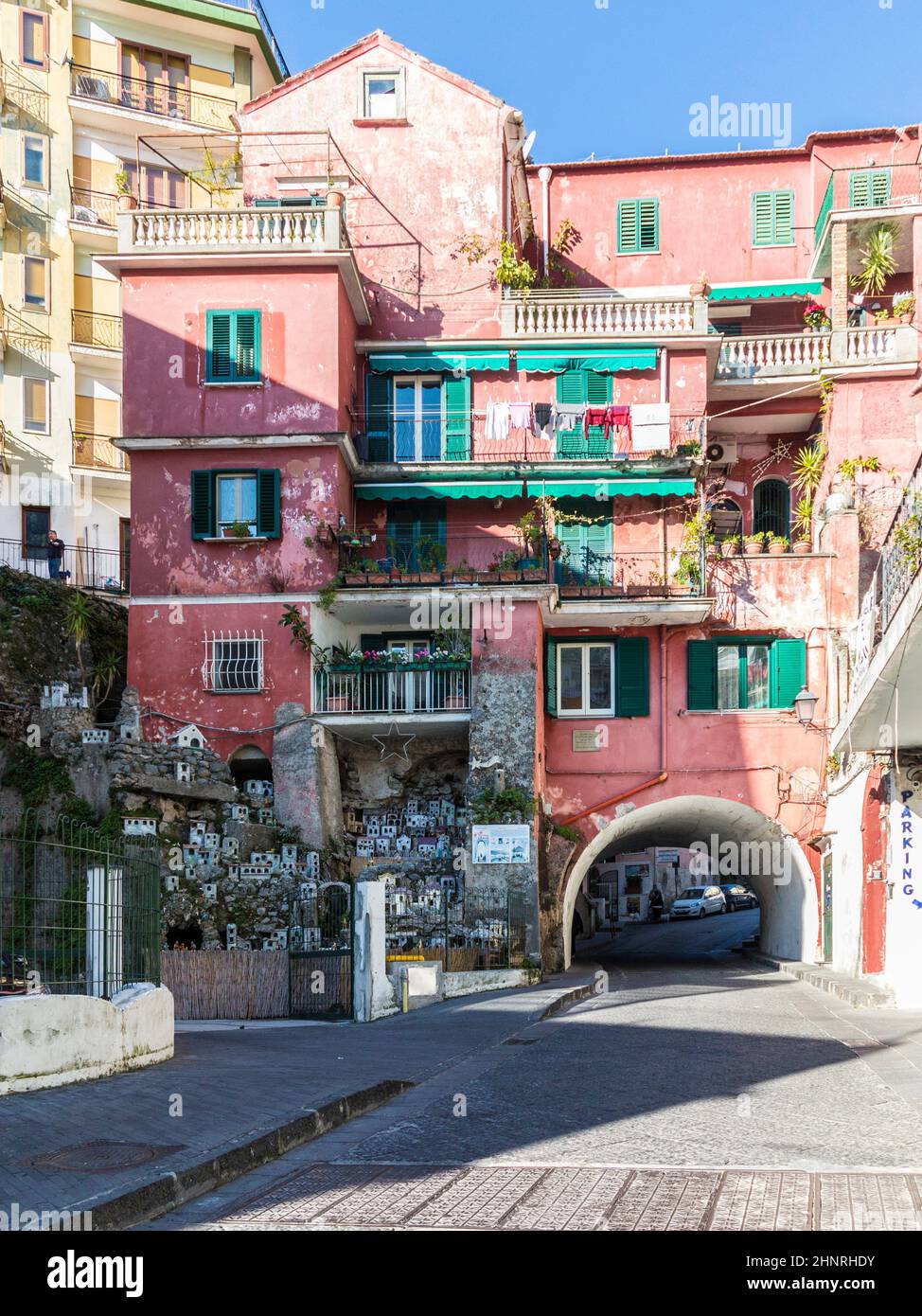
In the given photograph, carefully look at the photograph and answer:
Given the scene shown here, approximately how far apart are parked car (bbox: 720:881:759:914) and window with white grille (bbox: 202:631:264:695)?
3403 centimetres

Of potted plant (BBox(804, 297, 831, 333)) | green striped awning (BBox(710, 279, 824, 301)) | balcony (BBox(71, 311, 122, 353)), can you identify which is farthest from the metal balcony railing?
balcony (BBox(71, 311, 122, 353))

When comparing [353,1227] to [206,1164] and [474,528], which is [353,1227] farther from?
[474,528]

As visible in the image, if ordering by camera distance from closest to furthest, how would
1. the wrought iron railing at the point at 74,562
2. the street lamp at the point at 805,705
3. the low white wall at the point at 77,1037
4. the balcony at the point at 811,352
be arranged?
the low white wall at the point at 77,1037, the street lamp at the point at 805,705, the balcony at the point at 811,352, the wrought iron railing at the point at 74,562

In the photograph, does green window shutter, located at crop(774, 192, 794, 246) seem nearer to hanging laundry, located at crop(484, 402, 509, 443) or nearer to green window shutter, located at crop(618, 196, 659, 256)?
green window shutter, located at crop(618, 196, 659, 256)

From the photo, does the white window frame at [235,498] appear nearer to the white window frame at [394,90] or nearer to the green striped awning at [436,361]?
the green striped awning at [436,361]

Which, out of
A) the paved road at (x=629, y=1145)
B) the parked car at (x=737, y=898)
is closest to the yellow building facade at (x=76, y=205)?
the parked car at (x=737, y=898)

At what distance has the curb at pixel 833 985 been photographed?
67.4 ft

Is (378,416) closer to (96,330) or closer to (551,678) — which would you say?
(551,678)

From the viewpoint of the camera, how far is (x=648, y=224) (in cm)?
3828

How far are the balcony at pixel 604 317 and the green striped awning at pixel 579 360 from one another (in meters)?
0.31

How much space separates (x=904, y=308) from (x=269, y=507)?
1457 cm

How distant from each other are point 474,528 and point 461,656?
4503 mm

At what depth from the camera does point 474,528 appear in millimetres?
34312

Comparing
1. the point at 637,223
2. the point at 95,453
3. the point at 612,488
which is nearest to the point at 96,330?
the point at 95,453
